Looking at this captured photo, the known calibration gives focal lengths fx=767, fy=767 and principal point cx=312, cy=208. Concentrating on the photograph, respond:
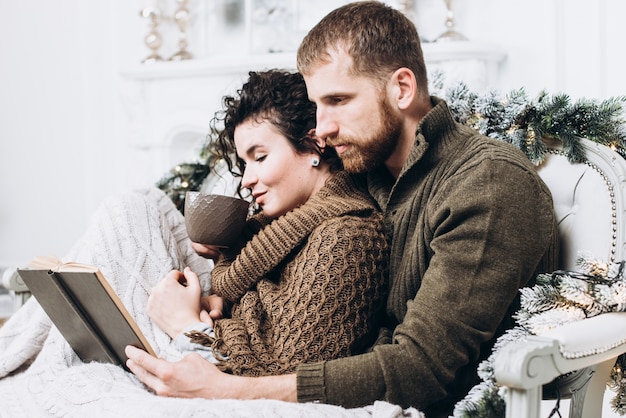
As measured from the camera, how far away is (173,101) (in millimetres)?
3742

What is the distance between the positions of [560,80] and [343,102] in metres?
1.74

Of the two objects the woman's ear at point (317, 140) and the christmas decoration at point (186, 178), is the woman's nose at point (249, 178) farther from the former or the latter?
the christmas decoration at point (186, 178)

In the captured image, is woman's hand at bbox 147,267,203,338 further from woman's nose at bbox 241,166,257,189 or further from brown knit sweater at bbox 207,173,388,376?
woman's nose at bbox 241,166,257,189

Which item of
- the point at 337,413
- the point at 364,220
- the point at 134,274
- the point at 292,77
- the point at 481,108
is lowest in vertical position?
the point at 337,413

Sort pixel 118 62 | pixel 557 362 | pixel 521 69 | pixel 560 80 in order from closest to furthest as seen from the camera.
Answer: pixel 557 362 → pixel 560 80 → pixel 521 69 → pixel 118 62

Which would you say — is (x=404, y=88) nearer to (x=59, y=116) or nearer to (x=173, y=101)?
(x=173, y=101)

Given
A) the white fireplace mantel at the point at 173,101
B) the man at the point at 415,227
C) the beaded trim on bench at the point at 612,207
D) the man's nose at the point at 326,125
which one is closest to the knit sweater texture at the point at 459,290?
the man at the point at 415,227

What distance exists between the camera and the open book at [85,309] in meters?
1.25

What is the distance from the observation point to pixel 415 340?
1.18 metres

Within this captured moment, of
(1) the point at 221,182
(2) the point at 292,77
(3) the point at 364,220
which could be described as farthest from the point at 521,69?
(3) the point at 364,220

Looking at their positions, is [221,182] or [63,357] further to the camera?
[221,182]

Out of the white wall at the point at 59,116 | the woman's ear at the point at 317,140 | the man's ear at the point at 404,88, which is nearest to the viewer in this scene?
the man's ear at the point at 404,88

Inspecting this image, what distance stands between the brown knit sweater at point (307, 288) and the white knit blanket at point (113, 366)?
0.43ft

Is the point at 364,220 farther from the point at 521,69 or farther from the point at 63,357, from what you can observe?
the point at 521,69
